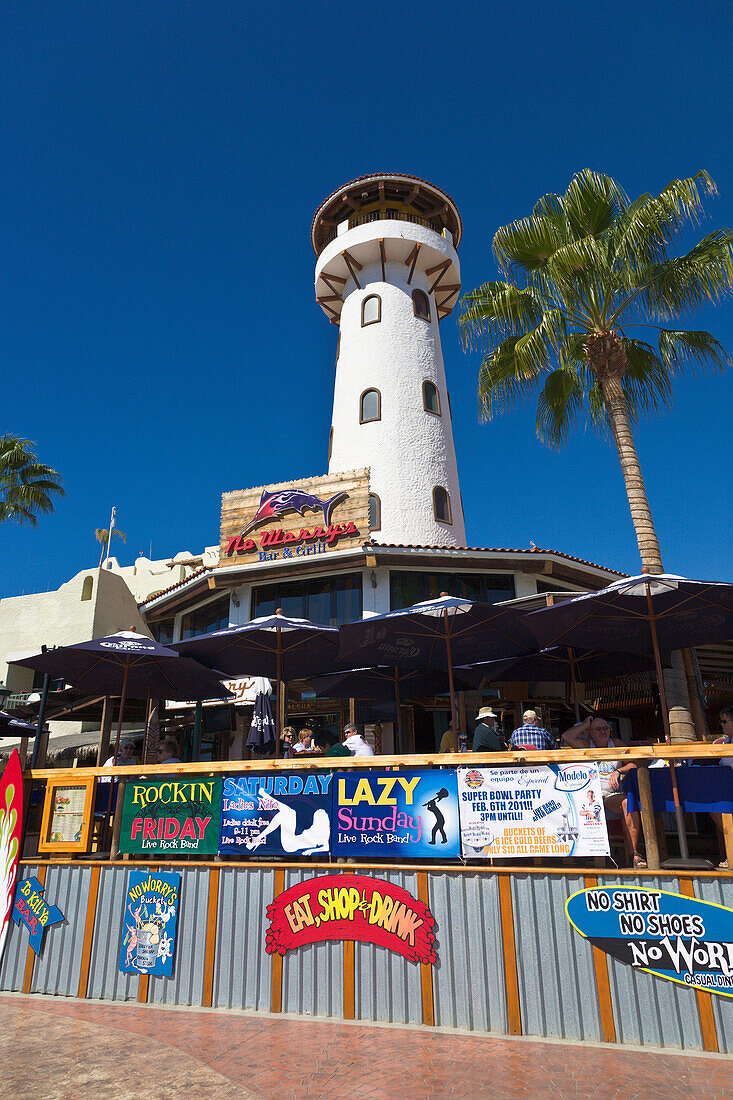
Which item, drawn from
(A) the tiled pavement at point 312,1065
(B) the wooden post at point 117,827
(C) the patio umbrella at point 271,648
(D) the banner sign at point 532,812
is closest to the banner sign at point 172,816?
(B) the wooden post at point 117,827

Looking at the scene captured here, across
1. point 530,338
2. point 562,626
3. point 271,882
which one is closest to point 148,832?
point 271,882

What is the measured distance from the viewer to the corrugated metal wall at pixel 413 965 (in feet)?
19.9

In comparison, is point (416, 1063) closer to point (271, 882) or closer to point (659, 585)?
point (271, 882)

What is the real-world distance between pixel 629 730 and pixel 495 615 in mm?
9210

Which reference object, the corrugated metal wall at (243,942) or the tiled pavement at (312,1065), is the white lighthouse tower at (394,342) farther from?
the tiled pavement at (312,1065)

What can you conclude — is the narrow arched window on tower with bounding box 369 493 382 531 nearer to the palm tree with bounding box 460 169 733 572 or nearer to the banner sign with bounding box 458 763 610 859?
the palm tree with bounding box 460 169 733 572

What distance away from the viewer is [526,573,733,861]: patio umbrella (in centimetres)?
912

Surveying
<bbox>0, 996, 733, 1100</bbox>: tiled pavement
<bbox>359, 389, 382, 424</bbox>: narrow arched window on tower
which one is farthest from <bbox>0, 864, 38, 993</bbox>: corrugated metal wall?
<bbox>359, 389, 382, 424</bbox>: narrow arched window on tower

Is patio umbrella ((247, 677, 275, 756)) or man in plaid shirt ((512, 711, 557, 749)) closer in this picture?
man in plaid shirt ((512, 711, 557, 749))

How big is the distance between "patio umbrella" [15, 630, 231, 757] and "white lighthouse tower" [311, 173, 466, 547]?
8.59 meters

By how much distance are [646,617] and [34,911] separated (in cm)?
874

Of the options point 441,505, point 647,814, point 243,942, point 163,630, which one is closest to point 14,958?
point 243,942

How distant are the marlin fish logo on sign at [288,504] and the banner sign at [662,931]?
13.2 m

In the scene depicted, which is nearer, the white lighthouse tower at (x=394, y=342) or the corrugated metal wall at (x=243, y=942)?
the corrugated metal wall at (x=243, y=942)
